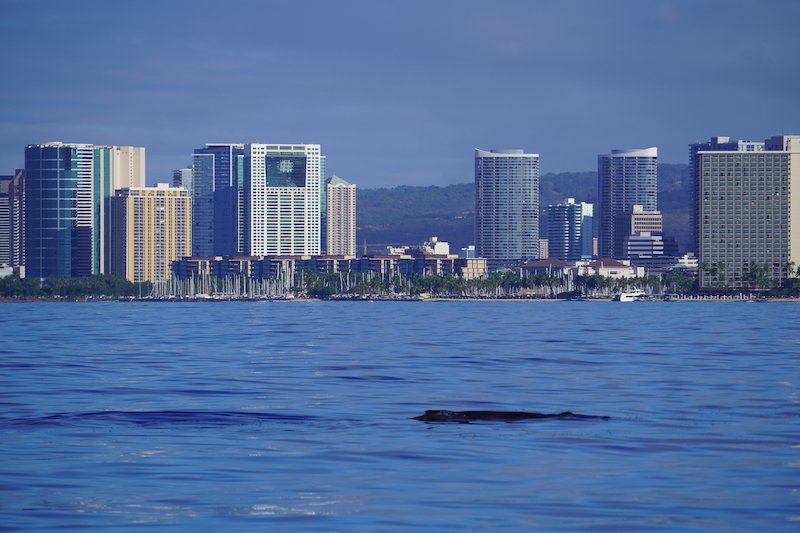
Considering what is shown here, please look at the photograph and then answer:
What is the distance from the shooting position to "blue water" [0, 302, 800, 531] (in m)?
25.8

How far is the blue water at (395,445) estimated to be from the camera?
25828mm

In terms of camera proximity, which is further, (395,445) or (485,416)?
(485,416)

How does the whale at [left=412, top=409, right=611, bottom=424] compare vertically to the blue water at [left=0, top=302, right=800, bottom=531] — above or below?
above

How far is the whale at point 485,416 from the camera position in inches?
1540

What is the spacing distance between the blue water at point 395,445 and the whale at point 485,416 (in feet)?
2.62

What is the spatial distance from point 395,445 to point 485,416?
6.05 meters

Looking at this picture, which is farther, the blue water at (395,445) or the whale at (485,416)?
the whale at (485,416)

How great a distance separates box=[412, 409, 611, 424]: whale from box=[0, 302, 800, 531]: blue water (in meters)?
0.80

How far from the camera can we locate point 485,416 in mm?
39844

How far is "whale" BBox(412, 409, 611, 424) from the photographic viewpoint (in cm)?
3912

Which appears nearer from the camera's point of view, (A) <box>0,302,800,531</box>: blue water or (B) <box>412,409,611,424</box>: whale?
(A) <box>0,302,800,531</box>: blue water

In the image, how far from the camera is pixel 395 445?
34281 mm

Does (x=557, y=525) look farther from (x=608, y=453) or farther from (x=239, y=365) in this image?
(x=239, y=365)

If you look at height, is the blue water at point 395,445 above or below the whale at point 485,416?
below
